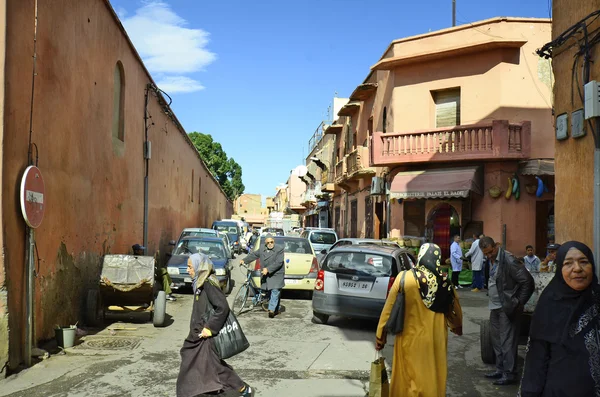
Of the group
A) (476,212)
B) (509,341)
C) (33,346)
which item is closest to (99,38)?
(33,346)

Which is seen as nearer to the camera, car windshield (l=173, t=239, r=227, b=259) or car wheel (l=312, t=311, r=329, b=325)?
car wheel (l=312, t=311, r=329, b=325)

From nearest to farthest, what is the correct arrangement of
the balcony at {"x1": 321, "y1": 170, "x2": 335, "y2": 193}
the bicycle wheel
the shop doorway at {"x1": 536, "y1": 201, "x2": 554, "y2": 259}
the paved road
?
the paved road, the bicycle wheel, the shop doorway at {"x1": 536, "y1": 201, "x2": 554, "y2": 259}, the balcony at {"x1": 321, "y1": 170, "x2": 335, "y2": 193}

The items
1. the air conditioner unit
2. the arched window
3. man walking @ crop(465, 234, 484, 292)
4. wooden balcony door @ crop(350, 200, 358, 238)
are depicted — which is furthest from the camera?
wooden balcony door @ crop(350, 200, 358, 238)

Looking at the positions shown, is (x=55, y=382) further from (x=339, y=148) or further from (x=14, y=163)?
(x=339, y=148)

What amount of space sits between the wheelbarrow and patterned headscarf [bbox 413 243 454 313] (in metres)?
5.77

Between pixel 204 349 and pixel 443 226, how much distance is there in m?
15.6

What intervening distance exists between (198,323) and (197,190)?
30.2 metres

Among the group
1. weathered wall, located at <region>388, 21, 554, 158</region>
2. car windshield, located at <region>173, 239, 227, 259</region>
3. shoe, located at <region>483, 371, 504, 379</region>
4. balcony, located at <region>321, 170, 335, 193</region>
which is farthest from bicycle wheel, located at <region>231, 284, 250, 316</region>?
balcony, located at <region>321, 170, 335, 193</region>

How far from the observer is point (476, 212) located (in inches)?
724

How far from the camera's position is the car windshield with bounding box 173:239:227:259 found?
597 inches

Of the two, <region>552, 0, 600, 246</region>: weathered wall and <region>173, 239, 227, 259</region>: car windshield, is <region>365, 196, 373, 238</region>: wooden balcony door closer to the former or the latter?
<region>173, 239, 227, 259</region>: car windshield

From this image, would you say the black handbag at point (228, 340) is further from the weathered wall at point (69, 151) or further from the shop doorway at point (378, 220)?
the shop doorway at point (378, 220)

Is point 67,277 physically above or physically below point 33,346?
above

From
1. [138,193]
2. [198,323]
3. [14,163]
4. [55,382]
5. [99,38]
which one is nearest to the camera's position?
[198,323]
